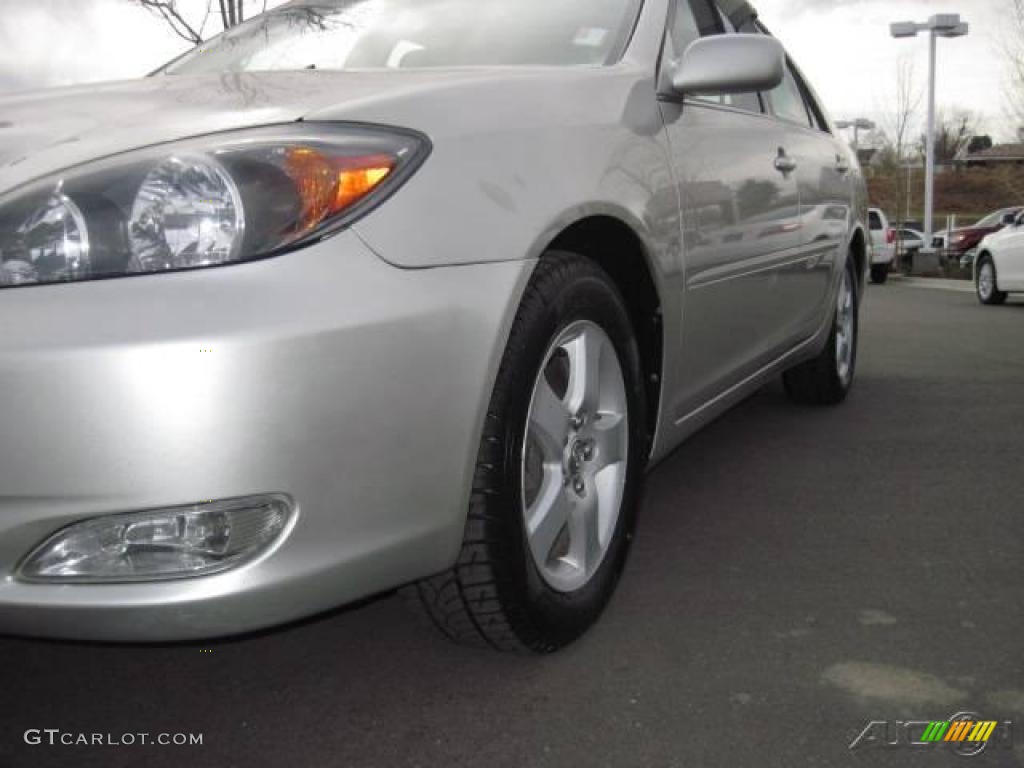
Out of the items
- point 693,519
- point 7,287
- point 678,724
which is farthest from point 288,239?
point 693,519

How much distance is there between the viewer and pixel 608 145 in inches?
89.8

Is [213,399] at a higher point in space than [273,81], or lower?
lower

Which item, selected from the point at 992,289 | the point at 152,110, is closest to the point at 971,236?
the point at 992,289

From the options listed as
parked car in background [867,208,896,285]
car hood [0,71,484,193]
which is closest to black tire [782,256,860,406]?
car hood [0,71,484,193]

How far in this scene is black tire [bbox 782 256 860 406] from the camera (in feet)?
15.9

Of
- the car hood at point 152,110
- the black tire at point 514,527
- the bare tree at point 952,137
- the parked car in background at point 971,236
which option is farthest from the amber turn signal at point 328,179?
the bare tree at point 952,137

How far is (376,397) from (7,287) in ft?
1.88

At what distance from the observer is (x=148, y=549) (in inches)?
64.1

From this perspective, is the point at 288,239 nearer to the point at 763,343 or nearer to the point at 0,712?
the point at 0,712

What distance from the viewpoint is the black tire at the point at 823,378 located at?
4.83 metres

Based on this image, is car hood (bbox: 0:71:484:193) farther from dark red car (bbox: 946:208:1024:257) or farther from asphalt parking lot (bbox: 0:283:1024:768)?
dark red car (bbox: 946:208:1024:257)

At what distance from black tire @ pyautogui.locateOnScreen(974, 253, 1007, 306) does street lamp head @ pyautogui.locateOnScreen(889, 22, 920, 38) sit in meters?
11.9

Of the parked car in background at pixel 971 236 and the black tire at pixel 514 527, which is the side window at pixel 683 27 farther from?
the parked car in background at pixel 971 236

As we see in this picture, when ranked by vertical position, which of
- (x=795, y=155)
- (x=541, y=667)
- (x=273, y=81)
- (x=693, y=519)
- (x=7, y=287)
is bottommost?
(x=693, y=519)
